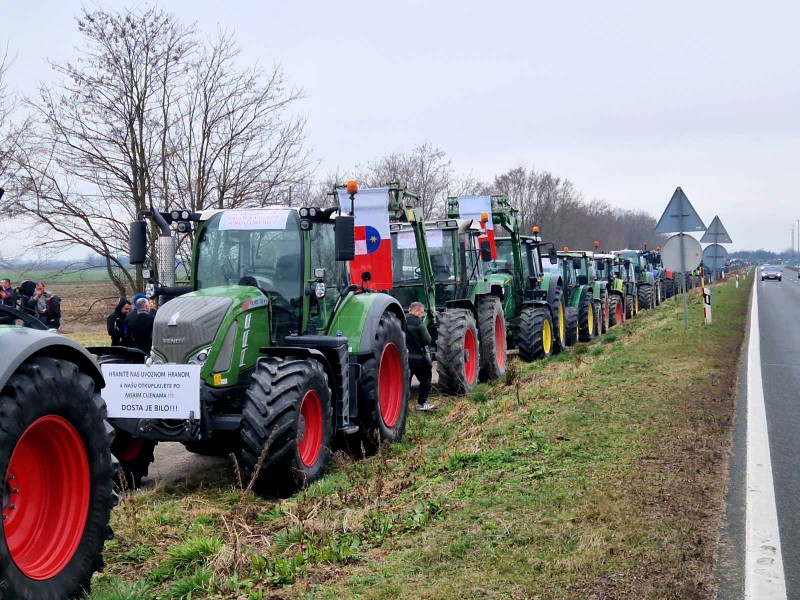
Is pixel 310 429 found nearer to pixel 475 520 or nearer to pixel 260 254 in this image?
pixel 260 254

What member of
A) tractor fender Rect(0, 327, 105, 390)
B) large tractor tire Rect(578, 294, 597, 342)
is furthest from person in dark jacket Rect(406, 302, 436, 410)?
large tractor tire Rect(578, 294, 597, 342)

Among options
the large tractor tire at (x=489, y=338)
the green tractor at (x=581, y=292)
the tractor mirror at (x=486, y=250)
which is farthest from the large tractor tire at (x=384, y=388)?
the green tractor at (x=581, y=292)

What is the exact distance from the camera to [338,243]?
25.8 ft

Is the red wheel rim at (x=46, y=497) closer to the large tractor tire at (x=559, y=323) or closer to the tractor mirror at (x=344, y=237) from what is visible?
the tractor mirror at (x=344, y=237)

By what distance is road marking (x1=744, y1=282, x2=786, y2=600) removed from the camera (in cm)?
454

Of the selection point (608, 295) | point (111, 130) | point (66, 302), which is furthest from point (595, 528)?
point (66, 302)

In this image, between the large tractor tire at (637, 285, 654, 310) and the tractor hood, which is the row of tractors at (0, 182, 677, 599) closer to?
the tractor hood

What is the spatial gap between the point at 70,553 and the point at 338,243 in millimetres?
4064

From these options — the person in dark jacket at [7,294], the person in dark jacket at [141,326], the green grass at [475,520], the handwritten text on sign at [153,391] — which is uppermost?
the person in dark jacket at [7,294]

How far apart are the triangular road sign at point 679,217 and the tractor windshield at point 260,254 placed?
37.8ft

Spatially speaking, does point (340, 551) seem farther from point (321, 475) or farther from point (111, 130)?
point (111, 130)

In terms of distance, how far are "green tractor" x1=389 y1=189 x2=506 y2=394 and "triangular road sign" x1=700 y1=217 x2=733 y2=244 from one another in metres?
13.4

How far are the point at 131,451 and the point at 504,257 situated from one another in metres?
10.5

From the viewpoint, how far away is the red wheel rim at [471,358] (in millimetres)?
12766
